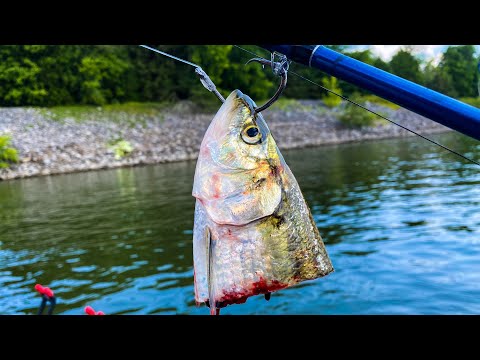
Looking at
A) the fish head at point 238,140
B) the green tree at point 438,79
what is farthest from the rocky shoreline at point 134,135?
the fish head at point 238,140

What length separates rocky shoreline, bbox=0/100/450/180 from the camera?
127ft

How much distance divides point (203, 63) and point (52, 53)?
1729 centimetres

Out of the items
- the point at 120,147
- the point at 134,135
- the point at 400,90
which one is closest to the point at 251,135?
the point at 400,90

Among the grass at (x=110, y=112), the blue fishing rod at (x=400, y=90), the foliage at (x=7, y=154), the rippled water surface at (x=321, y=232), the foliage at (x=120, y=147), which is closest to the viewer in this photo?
the blue fishing rod at (x=400, y=90)

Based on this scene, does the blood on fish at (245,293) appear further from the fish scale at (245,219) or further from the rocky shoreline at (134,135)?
the rocky shoreline at (134,135)

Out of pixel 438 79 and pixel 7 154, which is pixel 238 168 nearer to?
pixel 7 154

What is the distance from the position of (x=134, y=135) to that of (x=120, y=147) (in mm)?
3615

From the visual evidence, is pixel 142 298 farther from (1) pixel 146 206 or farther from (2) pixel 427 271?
(1) pixel 146 206

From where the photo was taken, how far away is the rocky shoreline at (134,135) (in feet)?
127

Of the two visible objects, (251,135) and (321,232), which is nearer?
(251,135)

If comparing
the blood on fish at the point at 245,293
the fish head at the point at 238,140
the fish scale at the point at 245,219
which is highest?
the fish head at the point at 238,140

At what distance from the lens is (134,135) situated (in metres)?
45.3

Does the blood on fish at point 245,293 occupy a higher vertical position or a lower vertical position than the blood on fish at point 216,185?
lower
